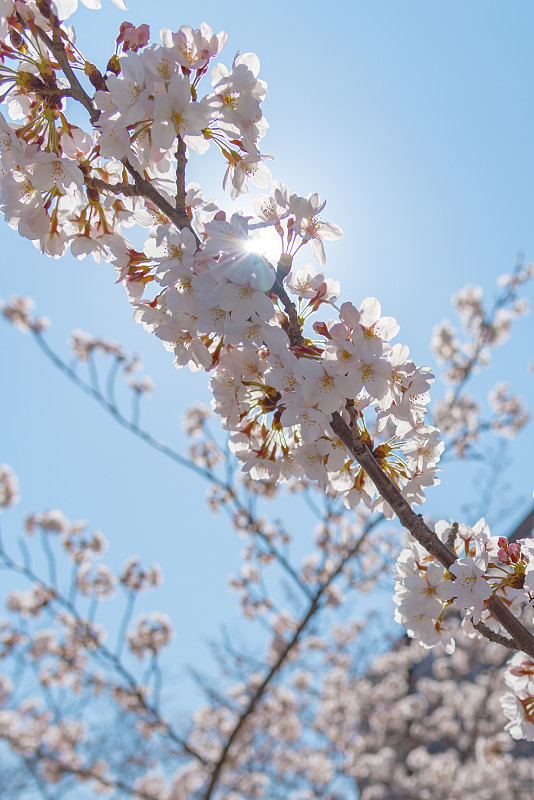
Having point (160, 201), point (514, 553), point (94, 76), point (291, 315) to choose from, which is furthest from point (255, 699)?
point (94, 76)

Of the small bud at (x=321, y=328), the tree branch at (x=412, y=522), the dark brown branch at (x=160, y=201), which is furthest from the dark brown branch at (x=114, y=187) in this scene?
the tree branch at (x=412, y=522)

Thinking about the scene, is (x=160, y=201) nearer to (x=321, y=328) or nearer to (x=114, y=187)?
(x=114, y=187)

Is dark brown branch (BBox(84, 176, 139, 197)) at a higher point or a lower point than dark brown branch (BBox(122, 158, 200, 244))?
higher

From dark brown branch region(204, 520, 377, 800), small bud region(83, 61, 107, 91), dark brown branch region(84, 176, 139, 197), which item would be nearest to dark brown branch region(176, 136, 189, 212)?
dark brown branch region(84, 176, 139, 197)

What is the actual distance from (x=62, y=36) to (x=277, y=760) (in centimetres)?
1174

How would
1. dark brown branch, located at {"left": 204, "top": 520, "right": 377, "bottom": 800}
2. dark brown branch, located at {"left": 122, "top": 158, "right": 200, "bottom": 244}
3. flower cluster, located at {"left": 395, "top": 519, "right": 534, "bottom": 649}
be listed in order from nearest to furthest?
flower cluster, located at {"left": 395, "top": 519, "right": 534, "bottom": 649}, dark brown branch, located at {"left": 122, "top": 158, "right": 200, "bottom": 244}, dark brown branch, located at {"left": 204, "top": 520, "right": 377, "bottom": 800}

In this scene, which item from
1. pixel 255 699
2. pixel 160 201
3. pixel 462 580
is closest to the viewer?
pixel 462 580

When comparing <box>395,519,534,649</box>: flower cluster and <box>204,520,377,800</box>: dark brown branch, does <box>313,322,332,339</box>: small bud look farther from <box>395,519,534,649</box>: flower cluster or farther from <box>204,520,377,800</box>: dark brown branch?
<box>204,520,377,800</box>: dark brown branch

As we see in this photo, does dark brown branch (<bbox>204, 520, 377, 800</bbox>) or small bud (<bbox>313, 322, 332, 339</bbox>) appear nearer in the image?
small bud (<bbox>313, 322, 332, 339</bbox>)

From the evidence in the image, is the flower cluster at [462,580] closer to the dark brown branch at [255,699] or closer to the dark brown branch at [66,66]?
the dark brown branch at [66,66]

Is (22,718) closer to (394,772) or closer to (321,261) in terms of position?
(394,772)

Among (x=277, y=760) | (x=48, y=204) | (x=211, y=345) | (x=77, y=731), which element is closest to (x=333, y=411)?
(x=211, y=345)

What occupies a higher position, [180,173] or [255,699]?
[180,173]

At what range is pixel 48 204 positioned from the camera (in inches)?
54.3
